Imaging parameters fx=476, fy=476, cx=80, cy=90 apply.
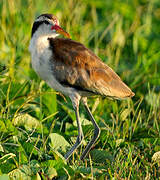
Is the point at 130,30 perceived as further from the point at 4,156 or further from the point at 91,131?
the point at 4,156

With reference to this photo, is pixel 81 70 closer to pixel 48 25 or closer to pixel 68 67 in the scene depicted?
pixel 68 67

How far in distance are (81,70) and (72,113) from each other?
2.49 feet

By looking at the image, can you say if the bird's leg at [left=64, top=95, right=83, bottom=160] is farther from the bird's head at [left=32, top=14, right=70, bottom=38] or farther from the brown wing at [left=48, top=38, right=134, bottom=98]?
the bird's head at [left=32, top=14, right=70, bottom=38]

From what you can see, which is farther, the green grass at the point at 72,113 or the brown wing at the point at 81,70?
the brown wing at the point at 81,70

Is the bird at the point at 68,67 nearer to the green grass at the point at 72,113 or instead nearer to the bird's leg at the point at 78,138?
the bird's leg at the point at 78,138

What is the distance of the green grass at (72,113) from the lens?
379 centimetres

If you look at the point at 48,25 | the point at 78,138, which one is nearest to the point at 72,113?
the point at 78,138

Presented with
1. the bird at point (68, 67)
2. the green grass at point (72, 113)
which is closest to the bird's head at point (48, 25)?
the bird at point (68, 67)

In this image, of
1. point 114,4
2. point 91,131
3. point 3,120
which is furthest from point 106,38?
point 3,120

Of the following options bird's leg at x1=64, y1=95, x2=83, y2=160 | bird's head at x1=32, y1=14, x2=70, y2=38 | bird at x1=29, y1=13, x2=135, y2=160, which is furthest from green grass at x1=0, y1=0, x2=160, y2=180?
bird's head at x1=32, y1=14, x2=70, y2=38

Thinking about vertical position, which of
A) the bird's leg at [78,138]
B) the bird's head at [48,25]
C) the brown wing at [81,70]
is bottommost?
the bird's leg at [78,138]

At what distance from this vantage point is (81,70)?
167 inches

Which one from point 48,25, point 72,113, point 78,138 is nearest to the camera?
point 48,25

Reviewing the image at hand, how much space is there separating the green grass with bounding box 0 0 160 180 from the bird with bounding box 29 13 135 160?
27cm
